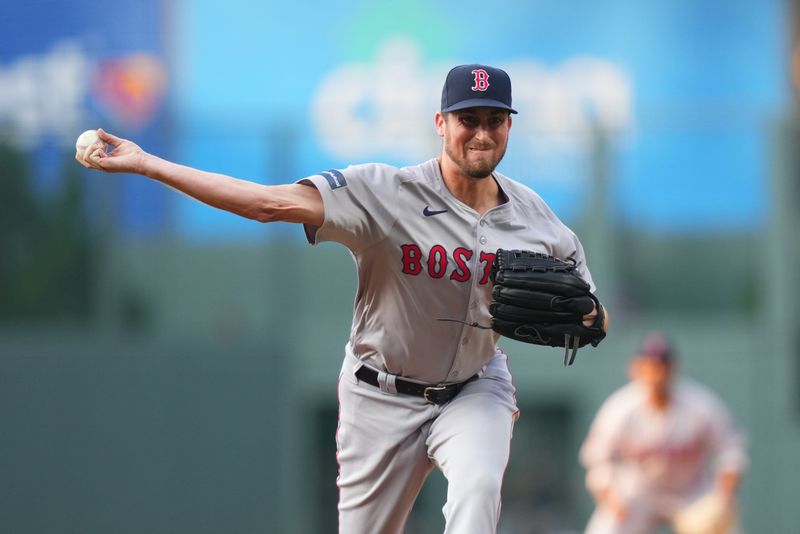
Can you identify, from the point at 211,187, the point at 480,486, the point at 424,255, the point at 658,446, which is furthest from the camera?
the point at 658,446

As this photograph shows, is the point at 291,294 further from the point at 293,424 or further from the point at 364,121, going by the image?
the point at 364,121

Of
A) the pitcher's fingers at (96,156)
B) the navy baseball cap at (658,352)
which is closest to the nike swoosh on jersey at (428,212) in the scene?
the pitcher's fingers at (96,156)

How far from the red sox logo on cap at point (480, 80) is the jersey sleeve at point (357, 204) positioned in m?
0.41

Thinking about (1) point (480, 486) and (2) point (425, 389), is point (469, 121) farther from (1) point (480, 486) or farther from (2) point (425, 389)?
(1) point (480, 486)

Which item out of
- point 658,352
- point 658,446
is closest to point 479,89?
point 658,352

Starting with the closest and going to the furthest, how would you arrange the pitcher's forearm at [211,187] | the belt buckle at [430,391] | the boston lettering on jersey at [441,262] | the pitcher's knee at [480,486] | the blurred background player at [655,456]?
the pitcher's forearm at [211,187] → the pitcher's knee at [480,486] → the boston lettering on jersey at [441,262] → the belt buckle at [430,391] → the blurred background player at [655,456]

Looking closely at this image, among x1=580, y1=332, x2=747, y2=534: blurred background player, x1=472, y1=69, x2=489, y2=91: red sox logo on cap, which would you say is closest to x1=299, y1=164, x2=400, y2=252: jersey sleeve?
x1=472, y1=69, x2=489, y2=91: red sox logo on cap

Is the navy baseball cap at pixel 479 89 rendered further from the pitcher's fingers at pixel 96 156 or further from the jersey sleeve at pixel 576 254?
the pitcher's fingers at pixel 96 156

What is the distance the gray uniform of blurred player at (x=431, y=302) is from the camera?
436cm

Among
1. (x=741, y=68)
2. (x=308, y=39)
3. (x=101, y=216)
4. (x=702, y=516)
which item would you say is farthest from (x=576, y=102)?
(x=702, y=516)

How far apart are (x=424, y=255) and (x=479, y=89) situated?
1.88 feet

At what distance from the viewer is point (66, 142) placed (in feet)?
38.1

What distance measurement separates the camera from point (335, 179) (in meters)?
4.40

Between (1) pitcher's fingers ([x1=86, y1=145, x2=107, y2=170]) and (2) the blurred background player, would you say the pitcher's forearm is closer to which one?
(1) pitcher's fingers ([x1=86, y1=145, x2=107, y2=170])
